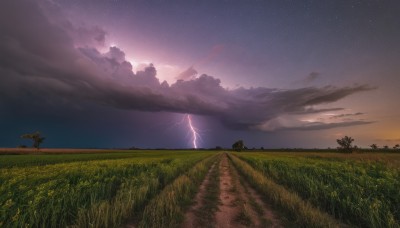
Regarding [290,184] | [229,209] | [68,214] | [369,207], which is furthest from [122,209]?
[290,184]

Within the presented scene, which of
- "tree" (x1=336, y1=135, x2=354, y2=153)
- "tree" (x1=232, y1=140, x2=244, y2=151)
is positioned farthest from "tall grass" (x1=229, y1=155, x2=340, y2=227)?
"tree" (x1=232, y1=140, x2=244, y2=151)

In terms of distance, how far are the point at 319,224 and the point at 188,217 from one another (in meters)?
3.93

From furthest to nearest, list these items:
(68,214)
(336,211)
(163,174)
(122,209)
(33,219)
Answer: (163,174), (336,211), (122,209), (68,214), (33,219)

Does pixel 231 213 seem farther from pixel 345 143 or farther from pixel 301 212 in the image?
pixel 345 143

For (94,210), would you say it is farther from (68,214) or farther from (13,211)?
(13,211)

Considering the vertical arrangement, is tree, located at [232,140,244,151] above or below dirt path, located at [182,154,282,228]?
above

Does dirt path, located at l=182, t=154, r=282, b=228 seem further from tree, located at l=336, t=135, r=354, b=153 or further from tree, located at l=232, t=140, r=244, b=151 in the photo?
tree, located at l=232, t=140, r=244, b=151

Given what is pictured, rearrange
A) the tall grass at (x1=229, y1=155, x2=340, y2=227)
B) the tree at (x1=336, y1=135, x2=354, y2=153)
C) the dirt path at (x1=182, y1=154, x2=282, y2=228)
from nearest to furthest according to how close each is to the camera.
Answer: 1. the tall grass at (x1=229, y1=155, x2=340, y2=227)
2. the dirt path at (x1=182, y1=154, x2=282, y2=228)
3. the tree at (x1=336, y1=135, x2=354, y2=153)

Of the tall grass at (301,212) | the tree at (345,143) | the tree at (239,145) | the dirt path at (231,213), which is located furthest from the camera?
the tree at (239,145)

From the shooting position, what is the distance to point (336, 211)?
689 centimetres

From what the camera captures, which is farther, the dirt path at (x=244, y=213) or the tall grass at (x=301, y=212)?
the dirt path at (x=244, y=213)

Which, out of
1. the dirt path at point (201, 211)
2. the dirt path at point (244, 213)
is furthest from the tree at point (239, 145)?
the dirt path at point (244, 213)

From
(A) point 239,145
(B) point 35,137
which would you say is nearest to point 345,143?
(A) point 239,145

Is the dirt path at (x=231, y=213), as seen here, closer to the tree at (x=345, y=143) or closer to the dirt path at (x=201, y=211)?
the dirt path at (x=201, y=211)
